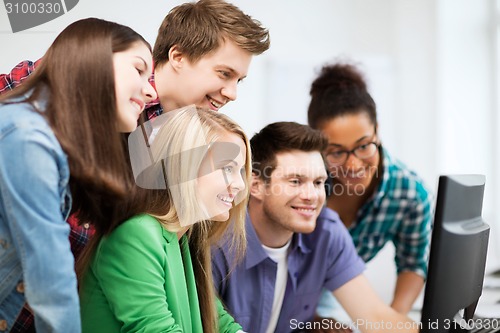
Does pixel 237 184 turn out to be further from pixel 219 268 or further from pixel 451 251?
pixel 451 251

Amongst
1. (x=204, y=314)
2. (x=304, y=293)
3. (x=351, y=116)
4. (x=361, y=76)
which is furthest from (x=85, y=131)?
(x=361, y=76)

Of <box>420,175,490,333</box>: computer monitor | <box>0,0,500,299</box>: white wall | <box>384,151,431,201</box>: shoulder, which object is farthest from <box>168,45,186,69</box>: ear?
<box>0,0,500,299</box>: white wall

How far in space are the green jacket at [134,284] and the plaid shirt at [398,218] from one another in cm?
112

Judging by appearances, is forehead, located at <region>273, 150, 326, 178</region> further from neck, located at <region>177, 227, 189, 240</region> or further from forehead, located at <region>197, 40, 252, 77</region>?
neck, located at <region>177, 227, 189, 240</region>

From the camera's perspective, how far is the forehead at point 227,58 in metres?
1.62

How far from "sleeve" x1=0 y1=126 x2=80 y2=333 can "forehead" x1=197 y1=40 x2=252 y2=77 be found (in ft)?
2.13

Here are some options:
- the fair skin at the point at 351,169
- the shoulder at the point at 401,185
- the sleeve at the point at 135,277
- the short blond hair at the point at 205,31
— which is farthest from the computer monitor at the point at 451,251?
the shoulder at the point at 401,185

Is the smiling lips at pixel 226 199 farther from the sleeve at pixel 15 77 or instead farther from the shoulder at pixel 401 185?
the shoulder at pixel 401 185

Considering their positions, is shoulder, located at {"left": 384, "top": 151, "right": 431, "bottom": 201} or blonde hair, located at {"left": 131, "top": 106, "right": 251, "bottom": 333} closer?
blonde hair, located at {"left": 131, "top": 106, "right": 251, "bottom": 333}

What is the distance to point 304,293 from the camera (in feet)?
6.11

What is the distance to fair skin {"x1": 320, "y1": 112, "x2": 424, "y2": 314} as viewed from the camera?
2107 millimetres

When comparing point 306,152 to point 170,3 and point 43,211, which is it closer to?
point 170,3

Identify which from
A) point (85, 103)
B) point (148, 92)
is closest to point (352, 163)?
point (148, 92)

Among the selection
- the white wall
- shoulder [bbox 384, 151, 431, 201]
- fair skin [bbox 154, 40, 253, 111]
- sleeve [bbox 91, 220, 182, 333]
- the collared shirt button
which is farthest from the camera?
the white wall
